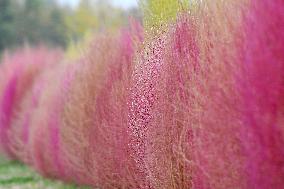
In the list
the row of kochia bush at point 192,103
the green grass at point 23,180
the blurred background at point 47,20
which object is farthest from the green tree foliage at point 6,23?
the row of kochia bush at point 192,103

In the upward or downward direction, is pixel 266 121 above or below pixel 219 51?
below

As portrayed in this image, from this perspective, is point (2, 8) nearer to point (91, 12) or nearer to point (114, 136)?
point (91, 12)

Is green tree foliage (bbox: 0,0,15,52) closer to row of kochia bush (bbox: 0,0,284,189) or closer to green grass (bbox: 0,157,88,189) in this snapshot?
green grass (bbox: 0,157,88,189)

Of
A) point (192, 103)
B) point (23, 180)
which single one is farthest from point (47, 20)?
point (192, 103)

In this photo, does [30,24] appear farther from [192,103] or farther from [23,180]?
[192,103]

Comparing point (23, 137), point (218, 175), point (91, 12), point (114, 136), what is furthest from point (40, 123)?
point (91, 12)
